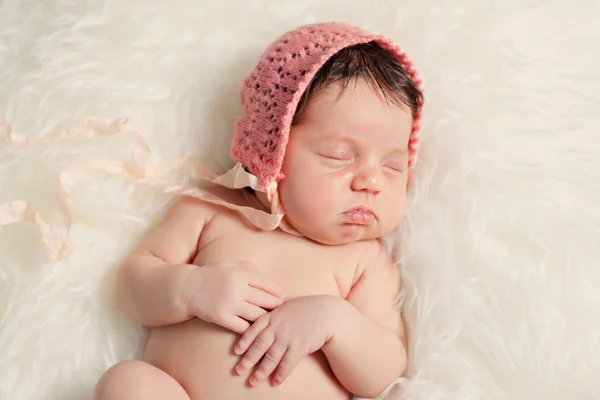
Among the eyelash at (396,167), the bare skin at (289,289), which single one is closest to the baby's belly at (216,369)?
the bare skin at (289,289)

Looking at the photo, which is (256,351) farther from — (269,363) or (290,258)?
(290,258)

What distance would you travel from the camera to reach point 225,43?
1675mm

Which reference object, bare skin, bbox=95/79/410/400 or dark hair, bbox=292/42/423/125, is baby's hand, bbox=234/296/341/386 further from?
dark hair, bbox=292/42/423/125

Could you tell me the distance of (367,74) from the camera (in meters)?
1.41

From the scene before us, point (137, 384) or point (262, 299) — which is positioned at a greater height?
point (262, 299)

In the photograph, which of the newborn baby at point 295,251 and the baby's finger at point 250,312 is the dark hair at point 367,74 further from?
the baby's finger at point 250,312

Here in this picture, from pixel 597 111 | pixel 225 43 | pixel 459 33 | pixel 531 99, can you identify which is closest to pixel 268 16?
pixel 225 43

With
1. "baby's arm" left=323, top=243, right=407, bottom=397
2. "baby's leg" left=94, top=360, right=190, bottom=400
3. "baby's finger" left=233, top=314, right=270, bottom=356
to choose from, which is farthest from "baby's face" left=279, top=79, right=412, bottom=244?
"baby's leg" left=94, top=360, right=190, bottom=400

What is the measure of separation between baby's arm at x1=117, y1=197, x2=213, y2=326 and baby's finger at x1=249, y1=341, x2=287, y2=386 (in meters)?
0.18

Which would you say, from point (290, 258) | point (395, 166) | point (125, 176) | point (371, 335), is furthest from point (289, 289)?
point (125, 176)

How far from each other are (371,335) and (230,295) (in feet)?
0.94

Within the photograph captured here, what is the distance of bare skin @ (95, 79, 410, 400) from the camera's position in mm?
1292

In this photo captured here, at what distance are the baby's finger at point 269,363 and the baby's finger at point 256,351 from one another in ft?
0.04

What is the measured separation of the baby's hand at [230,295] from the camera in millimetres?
1301
